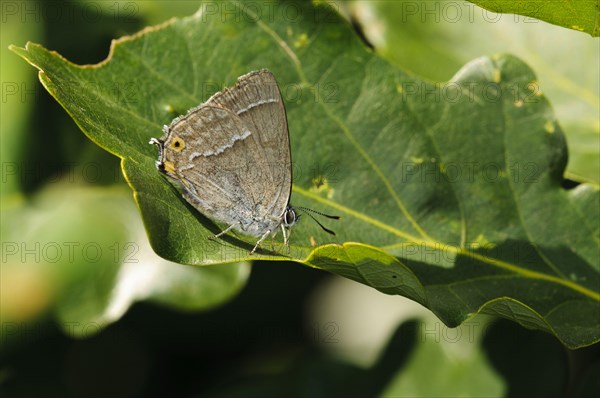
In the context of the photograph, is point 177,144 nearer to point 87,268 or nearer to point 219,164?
point 219,164

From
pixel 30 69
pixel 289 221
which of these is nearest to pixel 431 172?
pixel 289 221

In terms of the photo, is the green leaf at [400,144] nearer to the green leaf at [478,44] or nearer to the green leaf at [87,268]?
the green leaf at [478,44]

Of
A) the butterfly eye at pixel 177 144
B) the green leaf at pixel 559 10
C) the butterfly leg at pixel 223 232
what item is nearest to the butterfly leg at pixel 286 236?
the butterfly leg at pixel 223 232

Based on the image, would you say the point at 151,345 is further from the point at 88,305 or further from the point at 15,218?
the point at 15,218

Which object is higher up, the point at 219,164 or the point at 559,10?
the point at 559,10

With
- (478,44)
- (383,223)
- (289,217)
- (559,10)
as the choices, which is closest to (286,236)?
(289,217)

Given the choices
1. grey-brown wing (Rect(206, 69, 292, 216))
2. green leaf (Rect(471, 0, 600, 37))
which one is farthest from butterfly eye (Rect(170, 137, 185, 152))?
green leaf (Rect(471, 0, 600, 37))

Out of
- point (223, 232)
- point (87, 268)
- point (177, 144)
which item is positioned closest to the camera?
point (223, 232)
